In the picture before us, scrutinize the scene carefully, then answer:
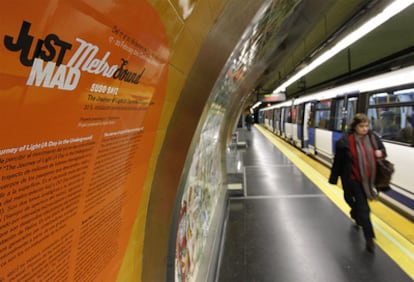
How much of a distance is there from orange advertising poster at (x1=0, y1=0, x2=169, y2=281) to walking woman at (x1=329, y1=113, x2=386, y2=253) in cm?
325

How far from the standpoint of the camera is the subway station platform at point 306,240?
120 inches

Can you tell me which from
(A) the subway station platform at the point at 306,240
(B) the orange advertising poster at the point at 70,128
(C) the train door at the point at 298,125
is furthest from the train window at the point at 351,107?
(B) the orange advertising poster at the point at 70,128

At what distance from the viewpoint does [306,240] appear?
375 cm

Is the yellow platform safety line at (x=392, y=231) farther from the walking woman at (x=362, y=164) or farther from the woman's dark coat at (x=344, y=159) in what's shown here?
the woman's dark coat at (x=344, y=159)

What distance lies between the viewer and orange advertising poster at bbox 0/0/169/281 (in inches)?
18.7

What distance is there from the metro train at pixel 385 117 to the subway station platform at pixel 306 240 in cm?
54

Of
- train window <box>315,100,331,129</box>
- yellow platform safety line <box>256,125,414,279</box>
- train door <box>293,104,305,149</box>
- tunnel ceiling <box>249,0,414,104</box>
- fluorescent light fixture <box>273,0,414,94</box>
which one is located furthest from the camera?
train door <box>293,104,305,149</box>

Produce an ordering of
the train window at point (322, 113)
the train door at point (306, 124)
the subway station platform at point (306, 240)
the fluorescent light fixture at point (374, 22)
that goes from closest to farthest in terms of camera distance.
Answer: the subway station platform at point (306, 240) → the fluorescent light fixture at point (374, 22) → the train window at point (322, 113) → the train door at point (306, 124)

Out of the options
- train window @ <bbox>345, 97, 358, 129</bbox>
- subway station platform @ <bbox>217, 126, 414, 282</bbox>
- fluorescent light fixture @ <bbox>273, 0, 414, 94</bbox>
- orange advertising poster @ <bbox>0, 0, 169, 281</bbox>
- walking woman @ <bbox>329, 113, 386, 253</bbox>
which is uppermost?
fluorescent light fixture @ <bbox>273, 0, 414, 94</bbox>

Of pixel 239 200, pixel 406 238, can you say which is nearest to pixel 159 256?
pixel 406 238

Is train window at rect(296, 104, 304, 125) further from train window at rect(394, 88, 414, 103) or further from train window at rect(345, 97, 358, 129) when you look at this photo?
train window at rect(394, 88, 414, 103)

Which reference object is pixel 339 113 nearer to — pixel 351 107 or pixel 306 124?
pixel 351 107

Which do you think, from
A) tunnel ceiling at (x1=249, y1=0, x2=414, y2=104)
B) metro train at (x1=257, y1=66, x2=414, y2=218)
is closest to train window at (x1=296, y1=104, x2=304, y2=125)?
metro train at (x1=257, y1=66, x2=414, y2=218)

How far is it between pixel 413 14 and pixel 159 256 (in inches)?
288
